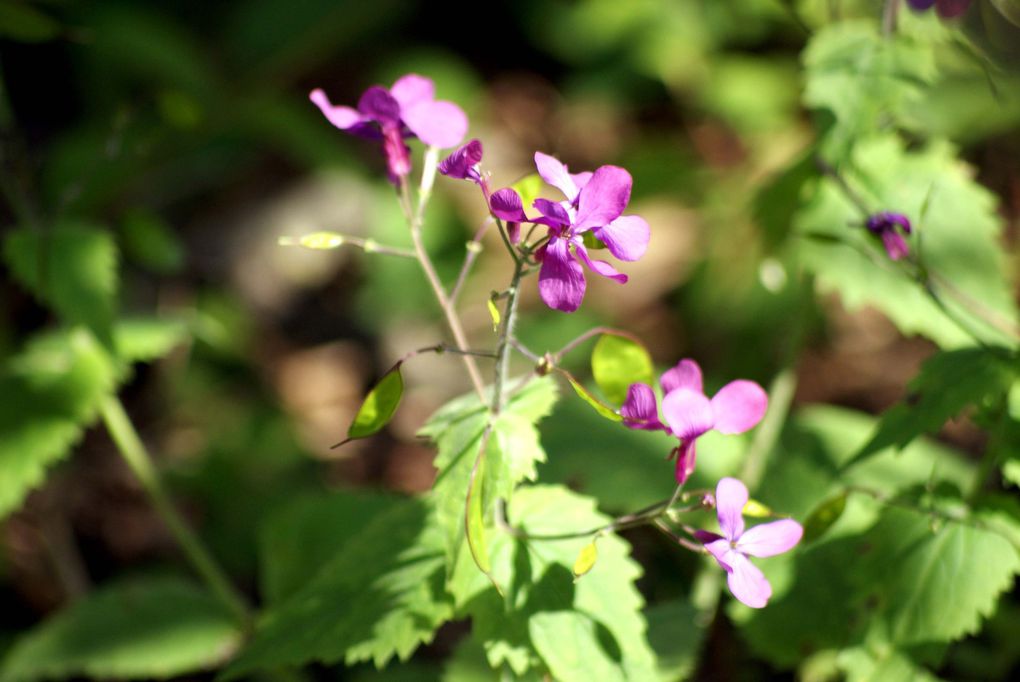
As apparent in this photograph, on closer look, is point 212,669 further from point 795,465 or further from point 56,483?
point 795,465

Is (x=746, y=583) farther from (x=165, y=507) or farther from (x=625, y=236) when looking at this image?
(x=165, y=507)

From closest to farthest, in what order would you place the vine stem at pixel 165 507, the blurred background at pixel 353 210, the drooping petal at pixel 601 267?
1. the drooping petal at pixel 601 267
2. the vine stem at pixel 165 507
3. the blurred background at pixel 353 210

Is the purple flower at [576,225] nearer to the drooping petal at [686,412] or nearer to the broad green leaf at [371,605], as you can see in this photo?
the drooping petal at [686,412]

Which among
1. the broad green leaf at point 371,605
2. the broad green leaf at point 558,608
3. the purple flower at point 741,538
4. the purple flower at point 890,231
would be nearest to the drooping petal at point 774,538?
the purple flower at point 741,538

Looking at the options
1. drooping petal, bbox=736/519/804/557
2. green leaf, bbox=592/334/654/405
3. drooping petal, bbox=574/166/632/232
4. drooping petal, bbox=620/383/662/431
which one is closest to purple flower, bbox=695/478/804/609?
drooping petal, bbox=736/519/804/557

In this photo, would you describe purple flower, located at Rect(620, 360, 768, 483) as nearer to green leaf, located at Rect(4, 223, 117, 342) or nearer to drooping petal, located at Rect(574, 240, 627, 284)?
drooping petal, located at Rect(574, 240, 627, 284)

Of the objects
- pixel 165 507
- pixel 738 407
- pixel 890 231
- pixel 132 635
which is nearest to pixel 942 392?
pixel 890 231

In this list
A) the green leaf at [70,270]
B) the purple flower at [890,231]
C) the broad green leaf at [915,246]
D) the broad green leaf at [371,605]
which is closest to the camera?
the broad green leaf at [371,605]
